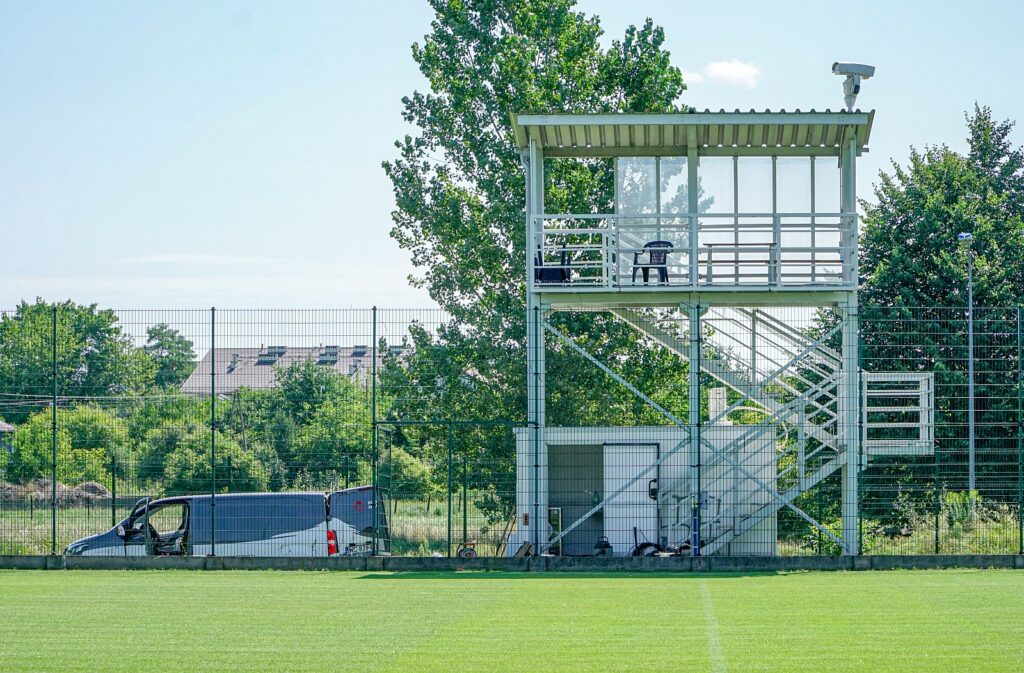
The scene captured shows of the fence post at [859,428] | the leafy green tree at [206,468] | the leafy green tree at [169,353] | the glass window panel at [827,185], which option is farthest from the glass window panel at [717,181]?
the leafy green tree at [169,353]

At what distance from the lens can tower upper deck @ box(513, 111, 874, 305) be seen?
21.4m

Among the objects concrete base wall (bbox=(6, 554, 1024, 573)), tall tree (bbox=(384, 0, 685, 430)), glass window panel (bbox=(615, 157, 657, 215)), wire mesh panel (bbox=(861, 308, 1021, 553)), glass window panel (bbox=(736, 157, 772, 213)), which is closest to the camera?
concrete base wall (bbox=(6, 554, 1024, 573))

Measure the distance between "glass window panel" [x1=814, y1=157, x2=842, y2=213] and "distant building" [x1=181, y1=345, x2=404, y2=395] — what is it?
8045mm

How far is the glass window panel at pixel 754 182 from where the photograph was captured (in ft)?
76.2

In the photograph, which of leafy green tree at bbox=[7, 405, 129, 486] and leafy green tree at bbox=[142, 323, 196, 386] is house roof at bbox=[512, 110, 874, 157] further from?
leafy green tree at bbox=[7, 405, 129, 486]

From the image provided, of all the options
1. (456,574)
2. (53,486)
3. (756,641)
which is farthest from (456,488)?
(756,641)

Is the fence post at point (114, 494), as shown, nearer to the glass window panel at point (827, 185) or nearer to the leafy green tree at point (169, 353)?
the leafy green tree at point (169, 353)

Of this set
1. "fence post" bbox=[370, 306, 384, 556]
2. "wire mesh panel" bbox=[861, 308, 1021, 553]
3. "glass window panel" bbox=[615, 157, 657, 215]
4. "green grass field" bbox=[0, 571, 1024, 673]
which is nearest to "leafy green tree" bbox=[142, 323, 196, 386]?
"fence post" bbox=[370, 306, 384, 556]

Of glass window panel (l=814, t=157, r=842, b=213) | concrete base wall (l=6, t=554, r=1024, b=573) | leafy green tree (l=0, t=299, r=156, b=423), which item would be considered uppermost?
glass window panel (l=814, t=157, r=842, b=213)

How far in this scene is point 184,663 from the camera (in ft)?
32.4

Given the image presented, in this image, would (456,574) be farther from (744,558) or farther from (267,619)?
(267,619)

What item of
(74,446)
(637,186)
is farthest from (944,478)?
(74,446)

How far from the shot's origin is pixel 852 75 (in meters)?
22.3

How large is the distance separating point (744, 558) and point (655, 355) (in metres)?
13.7
